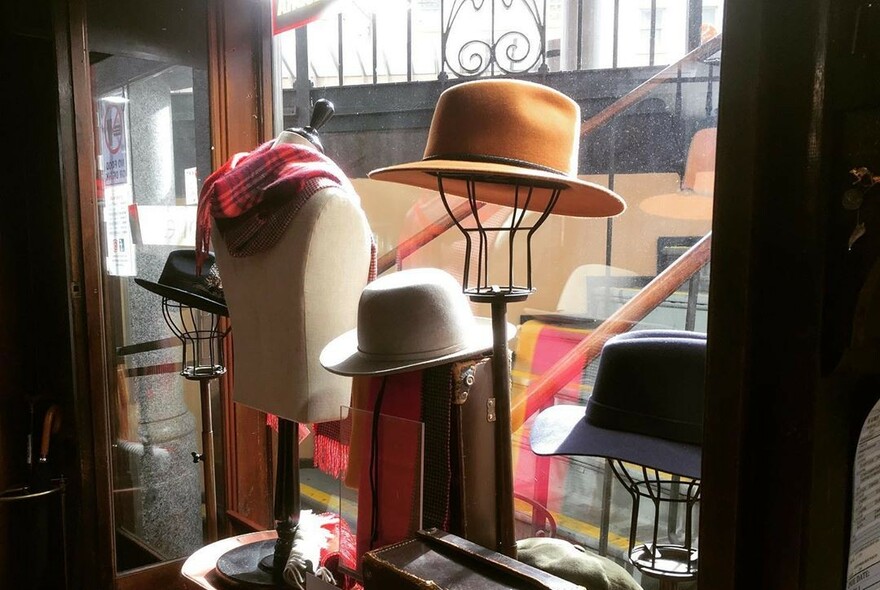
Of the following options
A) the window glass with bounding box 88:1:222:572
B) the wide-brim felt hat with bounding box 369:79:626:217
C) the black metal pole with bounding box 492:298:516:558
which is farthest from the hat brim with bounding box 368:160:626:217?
the window glass with bounding box 88:1:222:572

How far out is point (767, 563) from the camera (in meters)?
0.54

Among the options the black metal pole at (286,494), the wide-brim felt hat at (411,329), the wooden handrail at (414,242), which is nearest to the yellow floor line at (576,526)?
the black metal pole at (286,494)

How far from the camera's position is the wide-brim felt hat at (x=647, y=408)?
108 cm

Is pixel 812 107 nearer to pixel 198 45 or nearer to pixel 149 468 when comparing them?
pixel 198 45

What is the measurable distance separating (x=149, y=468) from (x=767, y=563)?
264 centimetres

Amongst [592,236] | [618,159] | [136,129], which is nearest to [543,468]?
[592,236]

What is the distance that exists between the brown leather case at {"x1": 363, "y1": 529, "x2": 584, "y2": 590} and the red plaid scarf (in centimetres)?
86

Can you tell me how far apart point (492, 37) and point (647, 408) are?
1548 millimetres

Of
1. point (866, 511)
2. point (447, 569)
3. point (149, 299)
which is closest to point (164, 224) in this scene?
point (149, 299)

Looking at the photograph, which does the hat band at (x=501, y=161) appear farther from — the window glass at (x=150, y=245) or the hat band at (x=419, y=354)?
the window glass at (x=150, y=245)

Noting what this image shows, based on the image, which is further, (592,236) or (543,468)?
(543,468)

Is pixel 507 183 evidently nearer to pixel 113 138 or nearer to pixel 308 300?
pixel 308 300

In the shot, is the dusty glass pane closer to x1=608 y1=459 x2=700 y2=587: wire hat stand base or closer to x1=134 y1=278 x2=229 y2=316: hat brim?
x1=134 y1=278 x2=229 y2=316: hat brim

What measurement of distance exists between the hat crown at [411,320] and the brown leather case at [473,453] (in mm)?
67
